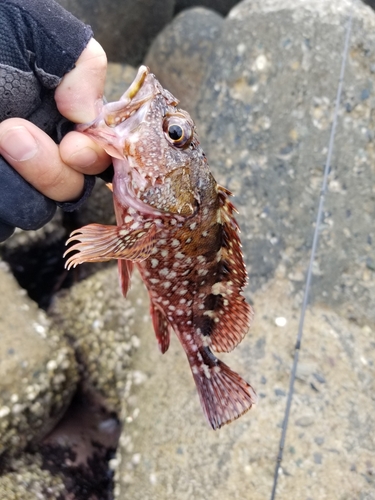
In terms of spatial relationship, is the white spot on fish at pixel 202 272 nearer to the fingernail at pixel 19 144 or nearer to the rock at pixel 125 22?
the fingernail at pixel 19 144

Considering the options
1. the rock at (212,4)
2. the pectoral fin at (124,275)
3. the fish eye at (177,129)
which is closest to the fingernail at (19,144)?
the fish eye at (177,129)

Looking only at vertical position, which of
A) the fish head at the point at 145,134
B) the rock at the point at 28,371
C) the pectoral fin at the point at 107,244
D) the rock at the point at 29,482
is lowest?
the rock at the point at 29,482

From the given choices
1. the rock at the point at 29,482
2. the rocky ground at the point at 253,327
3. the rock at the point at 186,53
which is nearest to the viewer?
the rock at the point at 29,482

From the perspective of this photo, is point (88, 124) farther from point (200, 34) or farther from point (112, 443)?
point (200, 34)

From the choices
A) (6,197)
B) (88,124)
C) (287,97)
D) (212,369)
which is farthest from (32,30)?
(287,97)

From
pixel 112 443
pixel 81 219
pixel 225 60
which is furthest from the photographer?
pixel 81 219

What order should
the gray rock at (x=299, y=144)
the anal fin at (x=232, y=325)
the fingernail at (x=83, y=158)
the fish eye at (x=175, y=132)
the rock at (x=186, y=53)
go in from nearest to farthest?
1. the fingernail at (x=83, y=158)
2. the fish eye at (x=175, y=132)
3. the anal fin at (x=232, y=325)
4. the gray rock at (x=299, y=144)
5. the rock at (x=186, y=53)

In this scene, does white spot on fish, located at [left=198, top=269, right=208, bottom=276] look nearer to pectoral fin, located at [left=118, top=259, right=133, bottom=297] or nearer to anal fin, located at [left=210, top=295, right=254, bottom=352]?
anal fin, located at [left=210, top=295, right=254, bottom=352]
